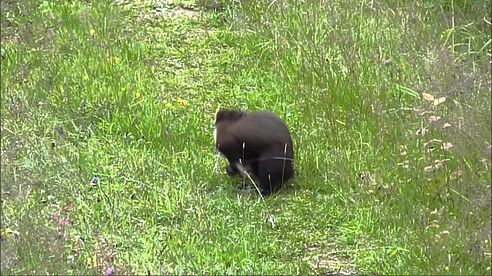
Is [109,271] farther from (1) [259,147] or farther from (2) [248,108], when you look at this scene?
(2) [248,108]

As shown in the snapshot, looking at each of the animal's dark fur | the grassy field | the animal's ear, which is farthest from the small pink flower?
the animal's ear

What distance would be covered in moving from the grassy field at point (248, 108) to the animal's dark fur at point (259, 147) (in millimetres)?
128

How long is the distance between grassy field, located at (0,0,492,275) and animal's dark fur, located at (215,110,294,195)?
0.13 meters

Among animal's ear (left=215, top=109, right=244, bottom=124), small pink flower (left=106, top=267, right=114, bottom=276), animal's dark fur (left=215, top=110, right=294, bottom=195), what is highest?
animal's ear (left=215, top=109, right=244, bottom=124)

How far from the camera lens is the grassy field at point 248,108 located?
164 inches

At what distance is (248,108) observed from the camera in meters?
5.91

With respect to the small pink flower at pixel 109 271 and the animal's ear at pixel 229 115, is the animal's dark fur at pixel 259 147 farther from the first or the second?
the small pink flower at pixel 109 271

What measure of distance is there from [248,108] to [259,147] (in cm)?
105

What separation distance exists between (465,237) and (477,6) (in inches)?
110

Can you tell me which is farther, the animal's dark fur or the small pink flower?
the animal's dark fur

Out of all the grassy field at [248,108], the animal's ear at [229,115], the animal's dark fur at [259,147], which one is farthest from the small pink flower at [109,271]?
the animal's ear at [229,115]

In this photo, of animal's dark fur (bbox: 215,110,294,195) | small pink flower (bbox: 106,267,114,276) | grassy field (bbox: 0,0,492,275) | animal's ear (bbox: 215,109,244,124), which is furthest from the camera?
animal's ear (bbox: 215,109,244,124)

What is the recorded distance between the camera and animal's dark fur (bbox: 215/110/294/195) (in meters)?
4.87

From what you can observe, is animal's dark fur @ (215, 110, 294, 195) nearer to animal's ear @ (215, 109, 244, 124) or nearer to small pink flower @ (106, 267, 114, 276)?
animal's ear @ (215, 109, 244, 124)
